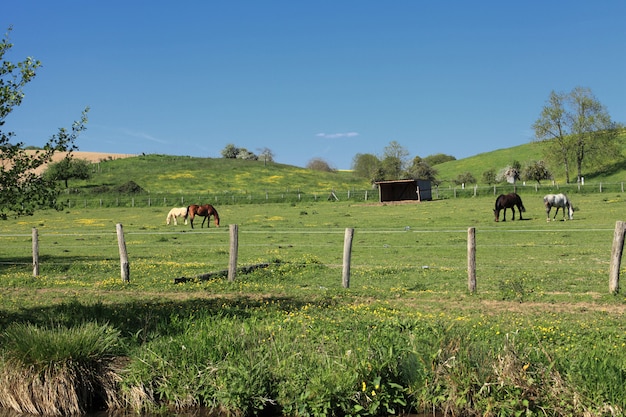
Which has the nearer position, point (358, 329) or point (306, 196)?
point (358, 329)

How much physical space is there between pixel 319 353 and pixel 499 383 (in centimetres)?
264

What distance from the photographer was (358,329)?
10.5m

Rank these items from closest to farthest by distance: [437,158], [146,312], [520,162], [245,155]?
1. [146,312]
2. [520,162]
3. [245,155]
4. [437,158]

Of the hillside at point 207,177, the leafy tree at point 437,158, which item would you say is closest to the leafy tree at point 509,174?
the hillside at point 207,177

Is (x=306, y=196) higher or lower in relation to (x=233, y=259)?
higher

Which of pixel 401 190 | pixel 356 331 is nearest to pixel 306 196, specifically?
pixel 401 190

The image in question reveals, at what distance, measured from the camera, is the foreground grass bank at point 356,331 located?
836 cm

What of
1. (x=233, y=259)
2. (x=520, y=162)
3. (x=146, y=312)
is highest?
(x=520, y=162)

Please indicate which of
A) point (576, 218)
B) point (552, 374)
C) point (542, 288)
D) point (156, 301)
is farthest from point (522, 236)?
point (552, 374)

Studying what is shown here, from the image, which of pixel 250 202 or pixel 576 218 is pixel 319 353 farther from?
pixel 250 202

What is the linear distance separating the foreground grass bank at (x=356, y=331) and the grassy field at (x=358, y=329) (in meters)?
0.03

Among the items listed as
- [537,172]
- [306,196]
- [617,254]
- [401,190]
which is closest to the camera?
[617,254]

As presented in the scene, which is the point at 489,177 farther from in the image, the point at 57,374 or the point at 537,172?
the point at 57,374

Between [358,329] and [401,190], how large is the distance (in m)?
55.2
